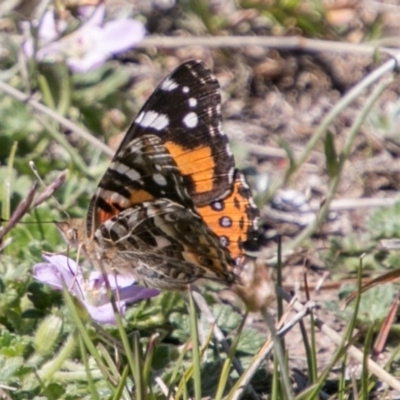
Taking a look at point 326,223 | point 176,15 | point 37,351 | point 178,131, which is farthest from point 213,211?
point 176,15

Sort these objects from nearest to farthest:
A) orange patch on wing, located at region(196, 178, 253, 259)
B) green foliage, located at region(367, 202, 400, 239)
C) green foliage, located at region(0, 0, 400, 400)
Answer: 1. green foliage, located at region(0, 0, 400, 400)
2. orange patch on wing, located at region(196, 178, 253, 259)
3. green foliage, located at region(367, 202, 400, 239)

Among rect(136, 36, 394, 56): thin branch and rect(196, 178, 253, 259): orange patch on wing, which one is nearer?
rect(196, 178, 253, 259): orange patch on wing

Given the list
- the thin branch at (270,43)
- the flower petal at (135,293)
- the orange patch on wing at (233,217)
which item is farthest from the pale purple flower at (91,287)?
the thin branch at (270,43)

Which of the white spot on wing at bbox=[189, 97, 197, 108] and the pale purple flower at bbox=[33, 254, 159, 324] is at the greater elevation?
the white spot on wing at bbox=[189, 97, 197, 108]

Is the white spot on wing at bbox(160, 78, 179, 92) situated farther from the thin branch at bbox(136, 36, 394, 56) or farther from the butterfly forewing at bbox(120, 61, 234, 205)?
the thin branch at bbox(136, 36, 394, 56)

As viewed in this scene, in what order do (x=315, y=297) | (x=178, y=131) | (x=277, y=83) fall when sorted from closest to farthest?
(x=178, y=131) < (x=315, y=297) < (x=277, y=83)

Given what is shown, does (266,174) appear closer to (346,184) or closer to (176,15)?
(346,184)

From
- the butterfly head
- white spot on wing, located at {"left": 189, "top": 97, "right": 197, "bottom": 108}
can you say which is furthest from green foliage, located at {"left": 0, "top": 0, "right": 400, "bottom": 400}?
white spot on wing, located at {"left": 189, "top": 97, "right": 197, "bottom": 108}
